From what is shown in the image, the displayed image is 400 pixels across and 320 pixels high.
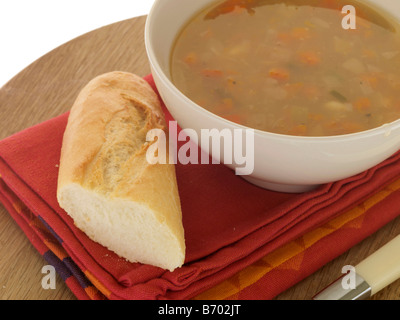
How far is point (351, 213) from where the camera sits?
1584mm

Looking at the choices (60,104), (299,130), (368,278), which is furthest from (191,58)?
(368,278)

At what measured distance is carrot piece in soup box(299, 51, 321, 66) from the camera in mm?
1541

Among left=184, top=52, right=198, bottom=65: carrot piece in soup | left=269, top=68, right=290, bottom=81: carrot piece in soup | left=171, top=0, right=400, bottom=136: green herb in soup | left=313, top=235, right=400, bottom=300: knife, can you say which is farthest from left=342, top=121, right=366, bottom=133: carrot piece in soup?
left=184, top=52, right=198, bottom=65: carrot piece in soup

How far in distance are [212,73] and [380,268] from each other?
651 millimetres

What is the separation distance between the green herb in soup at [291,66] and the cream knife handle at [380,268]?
32cm

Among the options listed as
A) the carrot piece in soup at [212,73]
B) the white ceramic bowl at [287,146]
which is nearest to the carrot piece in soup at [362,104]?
the white ceramic bowl at [287,146]

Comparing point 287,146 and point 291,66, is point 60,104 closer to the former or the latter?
point 291,66

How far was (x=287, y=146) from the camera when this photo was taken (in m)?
1.28

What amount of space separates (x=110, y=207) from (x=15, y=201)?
373 millimetres

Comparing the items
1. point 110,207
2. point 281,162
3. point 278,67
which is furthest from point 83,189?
point 278,67

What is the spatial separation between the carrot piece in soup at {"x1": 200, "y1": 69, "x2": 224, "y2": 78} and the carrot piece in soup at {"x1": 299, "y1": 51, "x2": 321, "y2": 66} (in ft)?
0.76

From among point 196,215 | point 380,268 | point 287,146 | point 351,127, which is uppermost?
point 287,146

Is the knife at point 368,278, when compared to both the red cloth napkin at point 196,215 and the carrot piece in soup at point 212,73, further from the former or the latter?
the carrot piece in soup at point 212,73
